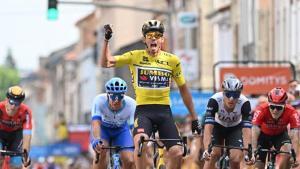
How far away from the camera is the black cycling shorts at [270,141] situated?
22500mm

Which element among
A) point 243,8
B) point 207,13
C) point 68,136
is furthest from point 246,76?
point 68,136

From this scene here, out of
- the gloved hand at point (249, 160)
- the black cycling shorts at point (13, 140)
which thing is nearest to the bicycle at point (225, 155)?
the gloved hand at point (249, 160)

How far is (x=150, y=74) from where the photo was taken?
66.1 ft

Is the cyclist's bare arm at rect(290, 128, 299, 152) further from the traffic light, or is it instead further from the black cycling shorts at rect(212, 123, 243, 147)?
the traffic light

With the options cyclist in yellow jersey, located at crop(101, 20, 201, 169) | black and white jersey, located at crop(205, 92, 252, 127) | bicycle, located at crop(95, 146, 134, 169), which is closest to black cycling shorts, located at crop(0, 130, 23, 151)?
bicycle, located at crop(95, 146, 134, 169)

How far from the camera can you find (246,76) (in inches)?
1345

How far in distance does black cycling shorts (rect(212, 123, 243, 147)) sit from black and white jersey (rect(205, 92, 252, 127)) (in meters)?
0.11

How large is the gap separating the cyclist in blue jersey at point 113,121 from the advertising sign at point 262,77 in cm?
1239

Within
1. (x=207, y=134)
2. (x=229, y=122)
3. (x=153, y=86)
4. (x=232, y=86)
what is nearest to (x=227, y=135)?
(x=229, y=122)

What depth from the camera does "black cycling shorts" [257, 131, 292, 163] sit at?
22500 mm

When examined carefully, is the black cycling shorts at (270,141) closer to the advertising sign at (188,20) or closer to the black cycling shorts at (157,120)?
the black cycling shorts at (157,120)

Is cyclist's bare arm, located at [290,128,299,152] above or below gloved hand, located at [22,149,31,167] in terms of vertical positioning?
above

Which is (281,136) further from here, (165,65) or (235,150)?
(165,65)

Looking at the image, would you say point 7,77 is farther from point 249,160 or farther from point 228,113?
point 249,160
